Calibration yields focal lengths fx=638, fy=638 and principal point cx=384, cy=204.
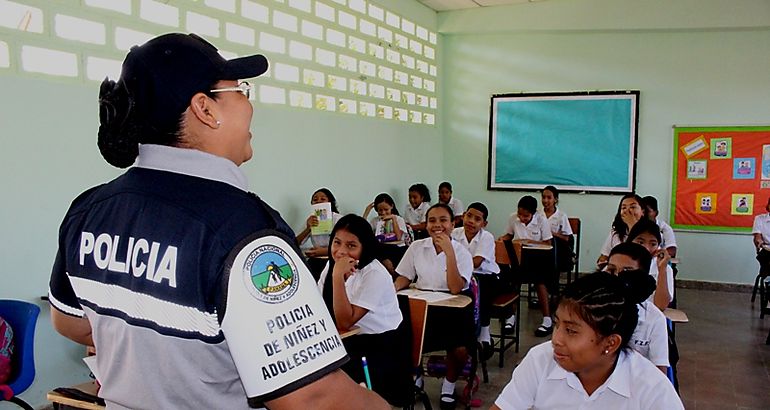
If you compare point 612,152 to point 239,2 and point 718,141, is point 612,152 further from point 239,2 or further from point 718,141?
point 239,2

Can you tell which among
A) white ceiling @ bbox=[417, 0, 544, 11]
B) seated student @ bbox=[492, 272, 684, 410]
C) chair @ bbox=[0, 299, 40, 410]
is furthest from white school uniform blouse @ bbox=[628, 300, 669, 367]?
white ceiling @ bbox=[417, 0, 544, 11]

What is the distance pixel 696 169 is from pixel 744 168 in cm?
48

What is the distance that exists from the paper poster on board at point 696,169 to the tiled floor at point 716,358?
1.43 meters

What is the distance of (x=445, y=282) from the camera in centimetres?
412

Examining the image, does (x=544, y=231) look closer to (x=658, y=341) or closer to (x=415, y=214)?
(x=415, y=214)

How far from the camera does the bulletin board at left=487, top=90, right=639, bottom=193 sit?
7617mm

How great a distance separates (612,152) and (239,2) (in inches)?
190

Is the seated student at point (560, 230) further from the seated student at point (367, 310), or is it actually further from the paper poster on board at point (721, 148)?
the seated student at point (367, 310)

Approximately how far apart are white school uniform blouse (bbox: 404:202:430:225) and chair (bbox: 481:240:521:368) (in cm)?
218

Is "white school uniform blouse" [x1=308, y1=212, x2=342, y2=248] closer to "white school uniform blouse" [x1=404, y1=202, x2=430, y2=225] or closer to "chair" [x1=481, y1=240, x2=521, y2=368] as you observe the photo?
"chair" [x1=481, y1=240, x2=521, y2=368]

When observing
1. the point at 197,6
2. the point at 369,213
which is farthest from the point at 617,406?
the point at 369,213

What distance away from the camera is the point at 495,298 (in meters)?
4.65

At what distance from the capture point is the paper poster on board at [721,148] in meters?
7.15

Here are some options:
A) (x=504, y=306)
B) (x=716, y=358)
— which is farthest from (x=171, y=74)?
(x=716, y=358)
